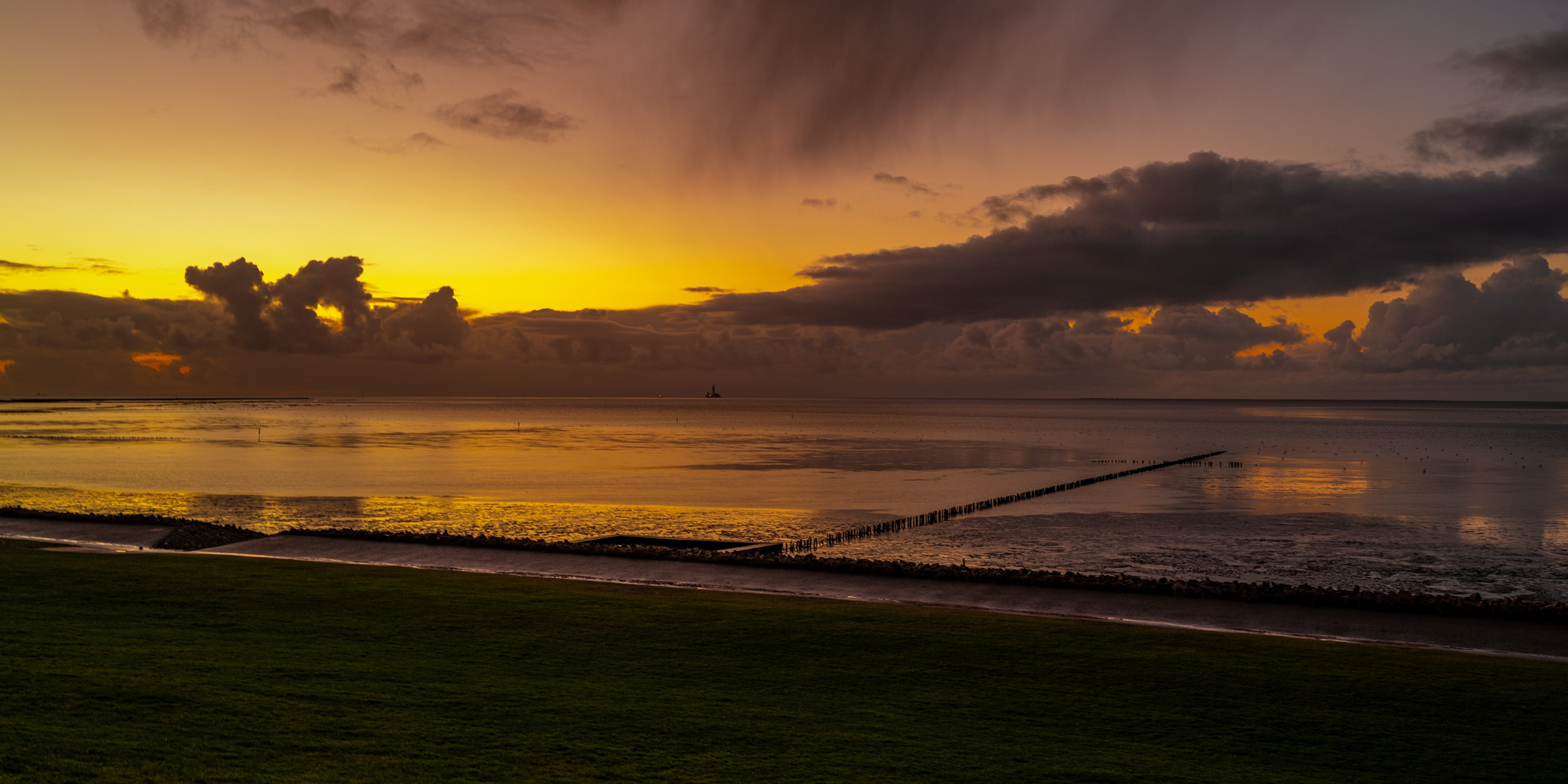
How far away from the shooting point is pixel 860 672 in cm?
1151

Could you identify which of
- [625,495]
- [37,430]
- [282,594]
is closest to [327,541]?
[282,594]

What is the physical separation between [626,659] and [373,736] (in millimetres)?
3822

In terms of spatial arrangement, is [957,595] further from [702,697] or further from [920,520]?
[920,520]

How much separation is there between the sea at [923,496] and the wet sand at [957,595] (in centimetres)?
772

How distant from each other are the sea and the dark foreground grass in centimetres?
1380

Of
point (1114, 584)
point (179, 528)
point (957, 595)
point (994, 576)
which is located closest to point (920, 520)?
point (994, 576)

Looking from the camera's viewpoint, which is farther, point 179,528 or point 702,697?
point 179,528

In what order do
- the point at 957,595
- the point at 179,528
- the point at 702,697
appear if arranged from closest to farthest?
the point at 702,697 < the point at 957,595 < the point at 179,528

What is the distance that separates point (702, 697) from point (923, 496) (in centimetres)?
3800

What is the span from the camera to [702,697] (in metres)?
10.2

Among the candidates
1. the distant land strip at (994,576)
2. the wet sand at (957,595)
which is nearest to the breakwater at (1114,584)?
the distant land strip at (994,576)

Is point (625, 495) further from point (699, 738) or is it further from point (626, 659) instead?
point (699, 738)

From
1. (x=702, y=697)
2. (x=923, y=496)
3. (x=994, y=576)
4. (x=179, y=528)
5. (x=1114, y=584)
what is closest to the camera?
(x=702, y=697)

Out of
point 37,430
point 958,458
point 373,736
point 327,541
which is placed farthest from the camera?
point 37,430
